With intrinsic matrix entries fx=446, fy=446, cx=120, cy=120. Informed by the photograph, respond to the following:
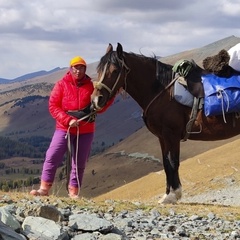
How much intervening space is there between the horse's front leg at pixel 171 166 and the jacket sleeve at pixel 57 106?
2.18 metres

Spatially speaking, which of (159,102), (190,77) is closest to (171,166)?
(159,102)

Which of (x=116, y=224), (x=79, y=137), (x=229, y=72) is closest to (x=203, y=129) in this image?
(x=229, y=72)

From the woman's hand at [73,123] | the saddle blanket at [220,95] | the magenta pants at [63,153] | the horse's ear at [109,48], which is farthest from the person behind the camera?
the magenta pants at [63,153]

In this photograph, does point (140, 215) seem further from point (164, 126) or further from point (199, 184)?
point (199, 184)

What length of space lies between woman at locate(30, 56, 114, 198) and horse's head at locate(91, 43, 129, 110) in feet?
1.07

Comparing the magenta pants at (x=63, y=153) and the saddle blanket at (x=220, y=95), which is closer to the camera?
the saddle blanket at (x=220, y=95)

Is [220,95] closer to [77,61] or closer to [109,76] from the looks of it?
[109,76]

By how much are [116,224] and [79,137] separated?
10.5ft

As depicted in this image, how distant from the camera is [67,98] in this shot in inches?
378

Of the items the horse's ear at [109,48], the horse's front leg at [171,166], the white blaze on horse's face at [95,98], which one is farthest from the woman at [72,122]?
the horse's front leg at [171,166]

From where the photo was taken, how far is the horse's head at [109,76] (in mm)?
9289

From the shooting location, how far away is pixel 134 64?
9820 mm

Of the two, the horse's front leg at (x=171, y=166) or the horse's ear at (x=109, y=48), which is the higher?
the horse's ear at (x=109, y=48)

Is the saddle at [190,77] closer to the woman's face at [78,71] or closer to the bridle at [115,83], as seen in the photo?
the bridle at [115,83]
